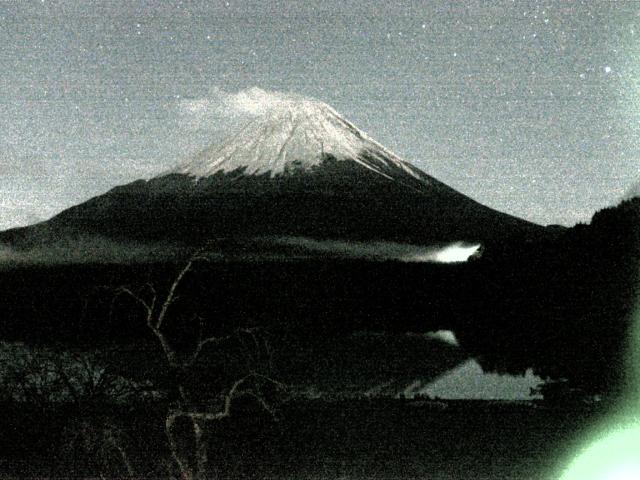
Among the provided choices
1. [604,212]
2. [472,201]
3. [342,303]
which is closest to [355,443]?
[604,212]

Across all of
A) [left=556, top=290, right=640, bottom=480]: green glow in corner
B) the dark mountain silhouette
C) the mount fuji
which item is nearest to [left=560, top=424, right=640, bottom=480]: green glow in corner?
[left=556, top=290, right=640, bottom=480]: green glow in corner

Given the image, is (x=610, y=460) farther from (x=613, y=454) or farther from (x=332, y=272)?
(x=332, y=272)

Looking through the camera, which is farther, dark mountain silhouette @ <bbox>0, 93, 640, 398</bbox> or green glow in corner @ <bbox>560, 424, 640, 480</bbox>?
dark mountain silhouette @ <bbox>0, 93, 640, 398</bbox>

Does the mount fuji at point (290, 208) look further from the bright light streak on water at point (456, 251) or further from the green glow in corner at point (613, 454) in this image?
the green glow in corner at point (613, 454)

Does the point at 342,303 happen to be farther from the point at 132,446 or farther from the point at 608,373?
the point at 132,446

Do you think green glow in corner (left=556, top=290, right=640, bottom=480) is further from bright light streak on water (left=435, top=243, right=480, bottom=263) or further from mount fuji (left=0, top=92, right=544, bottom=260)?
mount fuji (left=0, top=92, right=544, bottom=260)
